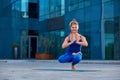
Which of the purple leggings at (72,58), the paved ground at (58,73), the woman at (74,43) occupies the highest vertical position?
the woman at (74,43)

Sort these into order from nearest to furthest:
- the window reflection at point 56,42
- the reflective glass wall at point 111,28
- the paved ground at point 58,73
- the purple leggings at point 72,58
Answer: the paved ground at point 58,73 → the purple leggings at point 72,58 → the reflective glass wall at point 111,28 → the window reflection at point 56,42

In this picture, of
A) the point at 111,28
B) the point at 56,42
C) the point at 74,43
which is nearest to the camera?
the point at 74,43

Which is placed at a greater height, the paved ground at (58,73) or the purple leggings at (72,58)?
the purple leggings at (72,58)

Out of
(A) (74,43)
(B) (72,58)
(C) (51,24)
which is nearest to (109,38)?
(C) (51,24)

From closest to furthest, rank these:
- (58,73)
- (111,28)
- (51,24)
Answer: (58,73) → (111,28) → (51,24)

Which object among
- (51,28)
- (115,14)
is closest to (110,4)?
(115,14)

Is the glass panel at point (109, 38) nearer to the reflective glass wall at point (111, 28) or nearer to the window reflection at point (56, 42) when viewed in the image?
the reflective glass wall at point (111, 28)

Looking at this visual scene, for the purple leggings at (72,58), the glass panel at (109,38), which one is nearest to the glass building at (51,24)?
the glass panel at (109,38)

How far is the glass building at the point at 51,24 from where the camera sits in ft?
120

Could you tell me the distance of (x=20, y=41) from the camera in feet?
152

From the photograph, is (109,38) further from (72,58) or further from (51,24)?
(72,58)

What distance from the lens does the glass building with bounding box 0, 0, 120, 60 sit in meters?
36.6

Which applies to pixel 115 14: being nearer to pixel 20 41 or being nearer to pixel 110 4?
pixel 110 4

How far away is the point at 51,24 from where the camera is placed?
A: 46.4 meters
